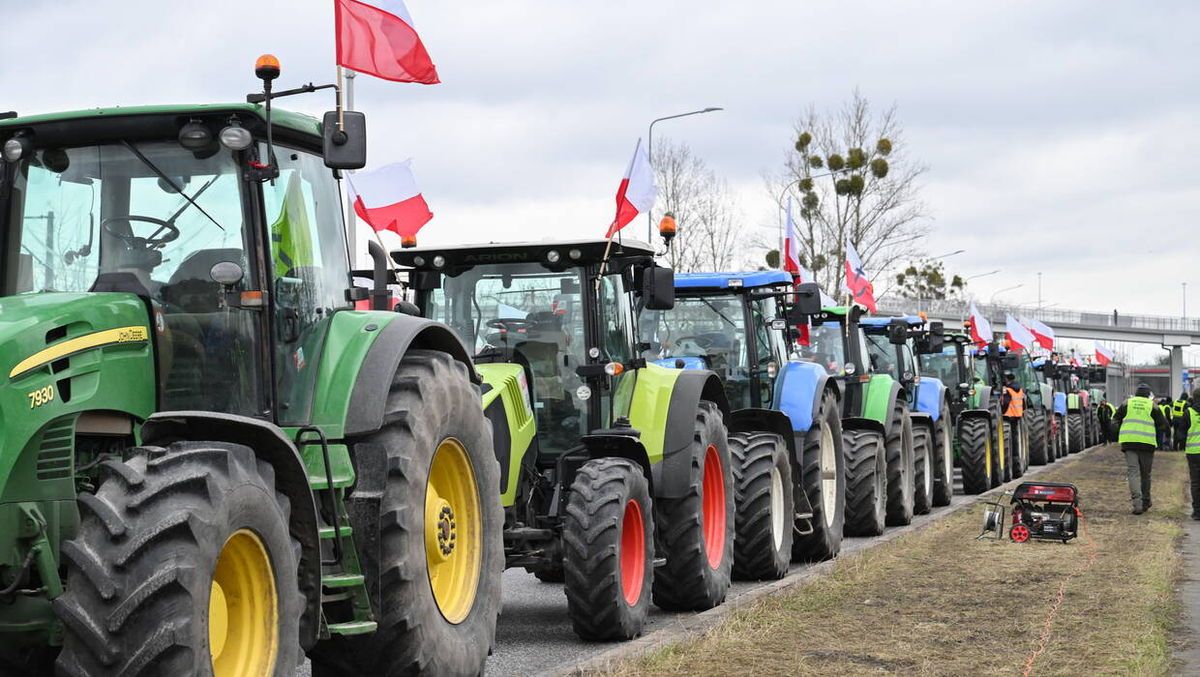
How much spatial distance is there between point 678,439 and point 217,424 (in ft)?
17.4

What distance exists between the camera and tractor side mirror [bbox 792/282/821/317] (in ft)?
45.6

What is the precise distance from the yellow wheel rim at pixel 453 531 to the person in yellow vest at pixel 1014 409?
836 inches

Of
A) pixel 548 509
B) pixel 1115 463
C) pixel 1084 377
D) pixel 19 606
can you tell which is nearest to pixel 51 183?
pixel 19 606

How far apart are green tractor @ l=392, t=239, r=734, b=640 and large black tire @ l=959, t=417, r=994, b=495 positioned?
1342cm

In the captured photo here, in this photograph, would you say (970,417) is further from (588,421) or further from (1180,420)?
(1180,420)

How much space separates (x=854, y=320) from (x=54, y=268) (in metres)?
13.3

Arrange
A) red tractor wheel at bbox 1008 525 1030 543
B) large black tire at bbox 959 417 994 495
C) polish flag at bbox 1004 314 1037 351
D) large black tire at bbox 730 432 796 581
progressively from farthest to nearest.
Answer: polish flag at bbox 1004 314 1037 351
large black tire at bbox 959 417 994 495
red tractor wheel at bbox 1008 525 1030 543
large black tire at bbox 730 432 796 581

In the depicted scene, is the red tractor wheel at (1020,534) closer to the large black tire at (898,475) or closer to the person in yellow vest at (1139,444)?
the large black tire at (898,475)

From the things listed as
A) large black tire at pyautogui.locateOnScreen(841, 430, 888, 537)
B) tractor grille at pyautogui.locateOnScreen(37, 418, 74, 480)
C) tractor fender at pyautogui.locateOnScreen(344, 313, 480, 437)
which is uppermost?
tractor fender at pyautogui.locateOnScreen(344, 313, 480, 437)

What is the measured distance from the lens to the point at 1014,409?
91.4 ft

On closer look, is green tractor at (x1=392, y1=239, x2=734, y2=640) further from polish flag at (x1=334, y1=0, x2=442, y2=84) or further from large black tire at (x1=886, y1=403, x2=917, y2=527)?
large black tire at (x1=886, y1=403, x2=917, y2=527)

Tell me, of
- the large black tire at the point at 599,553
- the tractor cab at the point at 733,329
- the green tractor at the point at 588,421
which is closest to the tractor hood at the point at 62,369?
the green tractor at the point at 588,421

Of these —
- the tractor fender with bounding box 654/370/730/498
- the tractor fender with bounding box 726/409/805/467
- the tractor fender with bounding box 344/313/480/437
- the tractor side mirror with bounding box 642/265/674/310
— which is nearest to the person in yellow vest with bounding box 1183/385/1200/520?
the tractor fender with bounding box 726/409/805/467

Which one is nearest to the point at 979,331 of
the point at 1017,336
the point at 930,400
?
the point at 1017,336
